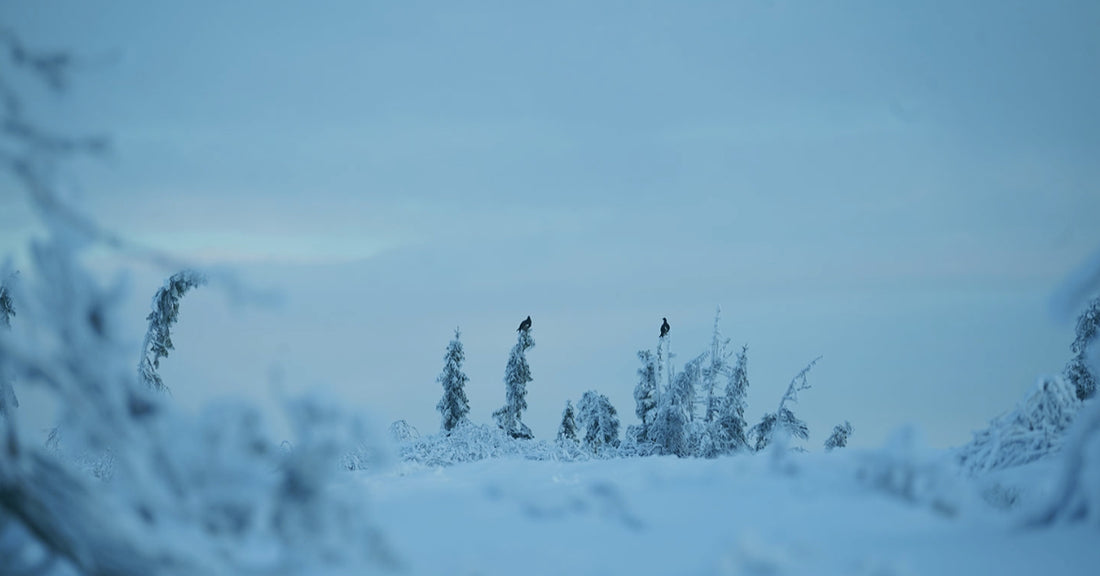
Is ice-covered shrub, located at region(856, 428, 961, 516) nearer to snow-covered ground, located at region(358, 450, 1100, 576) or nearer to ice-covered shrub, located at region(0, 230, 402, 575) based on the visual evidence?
snow-covered ground, located at region(358, 450, 1100, 576)

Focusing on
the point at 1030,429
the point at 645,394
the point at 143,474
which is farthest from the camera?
the point at 645,394

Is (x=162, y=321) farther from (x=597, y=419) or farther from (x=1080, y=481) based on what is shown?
(x=1080, y=481)

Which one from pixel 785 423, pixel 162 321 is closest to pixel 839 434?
pixel 785 423

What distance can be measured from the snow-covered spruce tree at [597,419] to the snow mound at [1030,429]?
16.9m

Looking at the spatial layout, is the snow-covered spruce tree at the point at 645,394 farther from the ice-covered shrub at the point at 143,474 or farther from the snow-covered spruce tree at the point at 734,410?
the ice-covered shrub at the point at 143,474

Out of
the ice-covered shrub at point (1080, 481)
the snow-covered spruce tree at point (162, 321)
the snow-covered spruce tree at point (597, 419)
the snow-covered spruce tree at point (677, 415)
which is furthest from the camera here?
the snow-covered spruce tree at point (597, 419)

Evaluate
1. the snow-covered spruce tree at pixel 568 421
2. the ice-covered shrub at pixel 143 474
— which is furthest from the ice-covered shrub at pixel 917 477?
the snow-covered spruce tree at pixel 568 421

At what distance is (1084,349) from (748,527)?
19.1m

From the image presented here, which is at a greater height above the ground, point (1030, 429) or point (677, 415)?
point (677, 415)

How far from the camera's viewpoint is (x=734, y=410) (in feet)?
74.5

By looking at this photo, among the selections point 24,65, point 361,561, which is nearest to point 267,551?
point 361,561

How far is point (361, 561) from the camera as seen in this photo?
3.77 metres

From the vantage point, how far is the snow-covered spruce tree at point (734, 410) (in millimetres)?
22438

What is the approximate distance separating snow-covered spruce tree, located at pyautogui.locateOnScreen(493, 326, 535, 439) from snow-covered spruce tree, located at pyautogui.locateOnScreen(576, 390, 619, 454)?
2.22 metres
